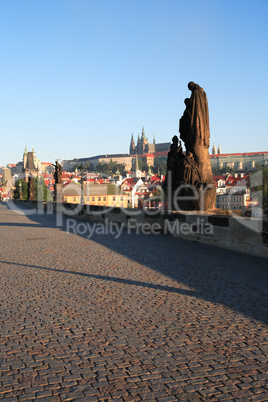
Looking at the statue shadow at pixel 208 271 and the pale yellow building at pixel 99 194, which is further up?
the pale yellow building at pixel 99 194

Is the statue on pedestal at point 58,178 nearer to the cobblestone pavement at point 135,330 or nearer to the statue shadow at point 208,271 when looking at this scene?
the statue shadow at point 208,271

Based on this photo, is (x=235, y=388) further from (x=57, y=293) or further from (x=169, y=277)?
(x=169, y=277)

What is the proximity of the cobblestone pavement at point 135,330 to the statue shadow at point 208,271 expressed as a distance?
0.08 ft

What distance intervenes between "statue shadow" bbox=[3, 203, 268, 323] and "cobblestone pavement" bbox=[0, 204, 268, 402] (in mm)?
23

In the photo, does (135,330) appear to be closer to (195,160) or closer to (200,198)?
(200,198)

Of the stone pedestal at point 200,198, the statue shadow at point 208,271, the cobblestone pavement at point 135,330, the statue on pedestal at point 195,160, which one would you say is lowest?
the cobblestone pavement at point 135,330

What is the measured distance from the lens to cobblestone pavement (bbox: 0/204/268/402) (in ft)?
10.1

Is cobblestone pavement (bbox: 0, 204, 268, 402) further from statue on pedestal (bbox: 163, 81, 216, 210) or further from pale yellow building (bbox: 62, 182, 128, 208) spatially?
pale yellow building (bbox: 62, 182, 128, 208)

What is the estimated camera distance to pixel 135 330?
4.24m

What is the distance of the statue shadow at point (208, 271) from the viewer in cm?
530

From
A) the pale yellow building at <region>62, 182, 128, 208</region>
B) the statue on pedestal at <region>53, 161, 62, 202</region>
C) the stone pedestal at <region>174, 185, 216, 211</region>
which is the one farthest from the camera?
the pale yellow building at <region>62, 182, 128, 208</region>

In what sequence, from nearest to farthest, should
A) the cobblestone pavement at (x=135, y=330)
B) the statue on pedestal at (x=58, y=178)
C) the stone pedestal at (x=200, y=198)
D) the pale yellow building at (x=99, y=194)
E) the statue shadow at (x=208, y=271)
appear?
the cobblestone pavement at (x=135, y=330) < the statue shadow at (x=208, y=271) < the stone pedestal at (x=200, y=198) < the statue on pedestal at (x=58, y=178) < the pale yellow building at (x=99, y=194)

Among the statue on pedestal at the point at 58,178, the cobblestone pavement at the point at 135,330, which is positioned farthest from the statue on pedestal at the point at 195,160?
the statue on pedestal at the point at 58,178

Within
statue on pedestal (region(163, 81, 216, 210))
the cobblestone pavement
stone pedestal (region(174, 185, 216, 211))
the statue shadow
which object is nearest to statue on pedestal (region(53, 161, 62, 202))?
statue on pedestal (region(163, 81, 216, 210))
